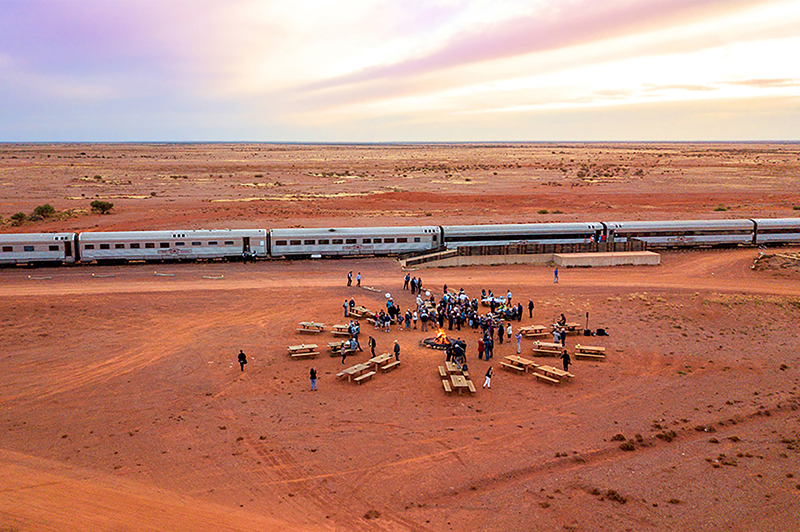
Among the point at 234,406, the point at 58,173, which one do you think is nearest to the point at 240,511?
the point at 234,406

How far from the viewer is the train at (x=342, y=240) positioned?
4325 cm

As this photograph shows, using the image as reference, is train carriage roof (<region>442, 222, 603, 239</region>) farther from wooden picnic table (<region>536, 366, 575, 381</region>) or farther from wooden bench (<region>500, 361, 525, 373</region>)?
wooden picnic table (<region>536, 366, 575, 381</region>)

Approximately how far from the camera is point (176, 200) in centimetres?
8256

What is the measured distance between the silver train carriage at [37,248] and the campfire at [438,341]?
31622 mm

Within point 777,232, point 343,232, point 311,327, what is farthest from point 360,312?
point 777,232

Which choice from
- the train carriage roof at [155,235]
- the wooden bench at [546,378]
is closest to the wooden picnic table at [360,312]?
the wooden bench at [546,378]

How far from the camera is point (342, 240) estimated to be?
153 feet

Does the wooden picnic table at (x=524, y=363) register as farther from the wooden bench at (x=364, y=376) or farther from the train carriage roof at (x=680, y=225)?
the train carriage roof at (x=680, y=225)

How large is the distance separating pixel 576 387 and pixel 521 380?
2.25 m

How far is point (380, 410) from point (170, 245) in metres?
30.4

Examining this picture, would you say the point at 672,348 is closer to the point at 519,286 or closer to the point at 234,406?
the point at 519,286

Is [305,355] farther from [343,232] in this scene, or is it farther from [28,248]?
[28,248]

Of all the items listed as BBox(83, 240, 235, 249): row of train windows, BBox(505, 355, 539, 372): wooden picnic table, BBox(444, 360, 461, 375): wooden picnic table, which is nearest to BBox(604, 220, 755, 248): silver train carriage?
BBox(505, 355, 539, 372): wooden picnic table

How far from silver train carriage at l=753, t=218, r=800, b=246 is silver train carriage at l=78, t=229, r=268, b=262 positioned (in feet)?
152
